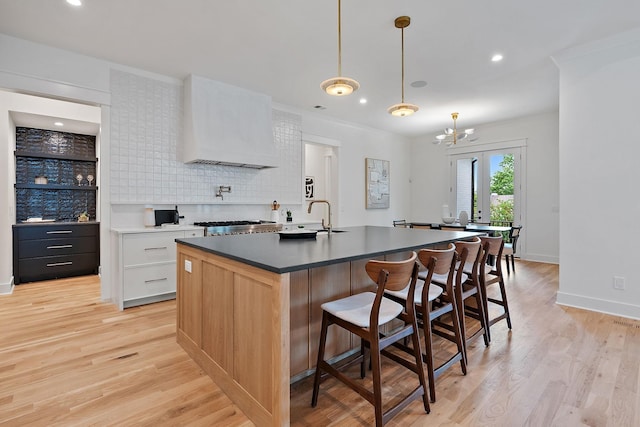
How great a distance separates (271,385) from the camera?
151 cm

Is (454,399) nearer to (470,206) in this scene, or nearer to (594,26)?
(594,26)

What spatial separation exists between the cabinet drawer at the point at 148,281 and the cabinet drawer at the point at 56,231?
7.68ft

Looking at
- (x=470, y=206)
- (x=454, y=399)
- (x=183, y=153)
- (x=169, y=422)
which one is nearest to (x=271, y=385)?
(x=169, y=422)

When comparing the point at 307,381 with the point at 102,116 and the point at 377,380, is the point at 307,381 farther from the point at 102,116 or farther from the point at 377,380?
the point at 102,116

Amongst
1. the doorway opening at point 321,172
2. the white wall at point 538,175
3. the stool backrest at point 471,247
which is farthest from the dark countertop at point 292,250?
the white wall at point 538,175

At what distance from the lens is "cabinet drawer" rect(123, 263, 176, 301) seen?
11.3ft

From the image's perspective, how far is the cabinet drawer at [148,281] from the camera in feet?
11.3

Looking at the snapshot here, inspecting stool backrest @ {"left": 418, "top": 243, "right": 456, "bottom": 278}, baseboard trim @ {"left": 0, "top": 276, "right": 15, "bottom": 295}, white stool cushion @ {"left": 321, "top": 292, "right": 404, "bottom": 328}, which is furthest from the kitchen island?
baseboard trim @ {"left": 0, "top": 276, "right": 15, "bottom": 295}

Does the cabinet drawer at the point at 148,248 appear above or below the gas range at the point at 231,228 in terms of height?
below

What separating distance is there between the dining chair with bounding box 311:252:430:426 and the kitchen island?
0.74ft

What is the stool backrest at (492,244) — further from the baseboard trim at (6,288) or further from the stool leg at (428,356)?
the baseboard trim at (6,288)

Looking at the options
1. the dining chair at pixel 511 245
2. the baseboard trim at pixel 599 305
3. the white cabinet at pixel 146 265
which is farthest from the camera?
the dining chair at pixel 511 245

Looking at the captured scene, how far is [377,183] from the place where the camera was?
23.5 ft

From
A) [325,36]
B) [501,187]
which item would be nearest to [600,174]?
[325,36]
